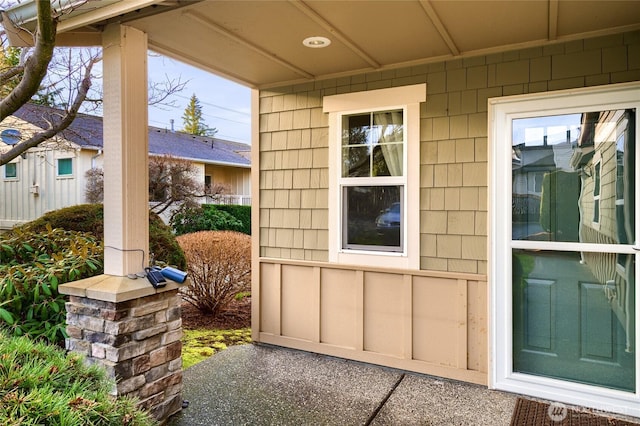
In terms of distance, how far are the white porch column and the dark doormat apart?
2.76 meters

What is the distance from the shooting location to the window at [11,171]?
11.1 m

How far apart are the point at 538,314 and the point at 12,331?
12.2ft

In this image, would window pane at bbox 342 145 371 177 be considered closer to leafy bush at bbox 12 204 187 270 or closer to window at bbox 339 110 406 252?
window at bbox 339 110 406 252

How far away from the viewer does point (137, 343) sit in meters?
2.53

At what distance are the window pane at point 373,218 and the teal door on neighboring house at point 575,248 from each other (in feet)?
3.04

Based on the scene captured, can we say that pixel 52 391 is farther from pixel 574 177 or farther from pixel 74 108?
pixel 74 108

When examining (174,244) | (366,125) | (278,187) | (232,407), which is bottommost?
(232,407)

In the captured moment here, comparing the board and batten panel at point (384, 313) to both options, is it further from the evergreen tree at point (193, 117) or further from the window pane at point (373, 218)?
the evergreen tree at point (193, 117)

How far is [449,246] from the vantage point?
3.40 m

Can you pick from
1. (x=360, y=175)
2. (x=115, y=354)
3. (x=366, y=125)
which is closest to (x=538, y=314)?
(x=360, y=175)

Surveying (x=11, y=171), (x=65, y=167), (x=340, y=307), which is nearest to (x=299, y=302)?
(x=340, y=307)

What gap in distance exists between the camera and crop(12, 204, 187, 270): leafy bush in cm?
478

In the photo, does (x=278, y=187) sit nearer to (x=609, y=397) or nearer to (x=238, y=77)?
(x=238, y=77)

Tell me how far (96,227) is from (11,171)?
334 inches
